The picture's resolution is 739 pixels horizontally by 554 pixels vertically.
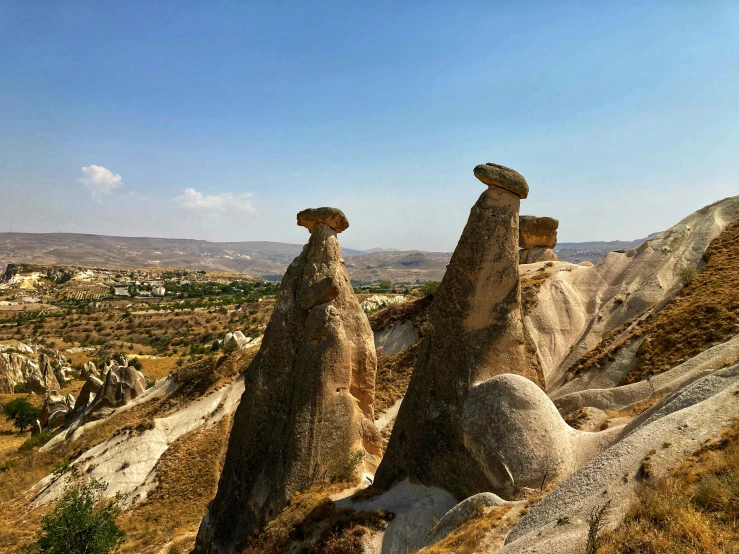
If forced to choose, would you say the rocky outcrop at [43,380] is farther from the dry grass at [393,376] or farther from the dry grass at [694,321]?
the dry grass at [694,321]

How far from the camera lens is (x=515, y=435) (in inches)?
347

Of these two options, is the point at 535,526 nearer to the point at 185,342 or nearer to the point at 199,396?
the point at 199,396

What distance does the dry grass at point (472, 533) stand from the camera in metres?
6.61

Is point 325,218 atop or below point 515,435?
atop

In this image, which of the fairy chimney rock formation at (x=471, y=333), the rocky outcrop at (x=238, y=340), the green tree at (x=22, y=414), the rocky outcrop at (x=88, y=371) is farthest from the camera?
the rocky outcrop at (x=88, y=371)

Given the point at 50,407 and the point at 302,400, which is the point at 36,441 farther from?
the point at 302,400

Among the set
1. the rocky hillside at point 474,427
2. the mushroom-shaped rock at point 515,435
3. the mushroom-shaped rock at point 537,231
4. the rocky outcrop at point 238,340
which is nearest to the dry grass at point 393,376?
the rocky hillside at point 474,427

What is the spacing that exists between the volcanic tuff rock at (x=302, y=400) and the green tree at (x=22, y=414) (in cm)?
2865

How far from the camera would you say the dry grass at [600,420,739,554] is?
15.0ft

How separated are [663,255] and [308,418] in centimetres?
2076

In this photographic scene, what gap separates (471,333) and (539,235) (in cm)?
2302

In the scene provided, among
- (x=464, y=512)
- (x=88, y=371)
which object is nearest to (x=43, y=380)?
(x=88, y=371)

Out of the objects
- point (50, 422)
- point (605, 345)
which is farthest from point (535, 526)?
point (50, 422)

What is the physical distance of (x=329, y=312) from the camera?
12234 mm
